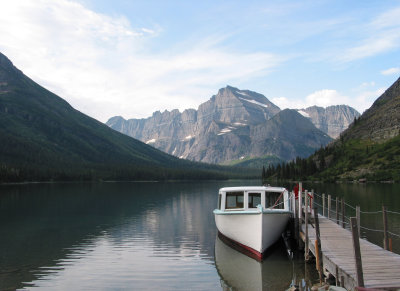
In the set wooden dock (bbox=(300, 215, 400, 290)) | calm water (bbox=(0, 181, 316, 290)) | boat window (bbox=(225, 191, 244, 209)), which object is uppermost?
boat window (bbox=(225, 191, 244, 209))

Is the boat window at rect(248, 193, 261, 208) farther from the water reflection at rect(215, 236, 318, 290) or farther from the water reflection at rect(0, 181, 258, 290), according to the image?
the water reflection at rect(0, 181, 258, 290)

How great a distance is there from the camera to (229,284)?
2755cm

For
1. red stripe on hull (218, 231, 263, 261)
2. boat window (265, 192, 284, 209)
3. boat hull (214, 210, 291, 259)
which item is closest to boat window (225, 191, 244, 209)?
boat hull (214, 210, 291, 259)

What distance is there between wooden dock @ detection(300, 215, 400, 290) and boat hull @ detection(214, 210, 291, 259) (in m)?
3.60

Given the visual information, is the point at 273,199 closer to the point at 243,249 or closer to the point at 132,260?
the point at 243,249

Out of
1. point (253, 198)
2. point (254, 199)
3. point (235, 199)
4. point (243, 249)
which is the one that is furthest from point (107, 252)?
point (254, 199)

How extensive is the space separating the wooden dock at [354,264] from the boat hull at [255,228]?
360 centimetres

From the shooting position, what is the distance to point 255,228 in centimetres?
3178

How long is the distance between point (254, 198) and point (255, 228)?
7059 millimetres

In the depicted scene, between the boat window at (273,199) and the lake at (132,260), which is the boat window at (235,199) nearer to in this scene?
the boat window at (273,199)

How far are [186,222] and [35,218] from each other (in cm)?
2713

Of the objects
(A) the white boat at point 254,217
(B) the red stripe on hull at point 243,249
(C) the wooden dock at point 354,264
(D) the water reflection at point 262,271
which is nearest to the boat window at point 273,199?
(A) the white boat at point 254,217

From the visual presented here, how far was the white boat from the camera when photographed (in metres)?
31.7

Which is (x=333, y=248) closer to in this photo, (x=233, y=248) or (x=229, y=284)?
(x=229, y=284)
